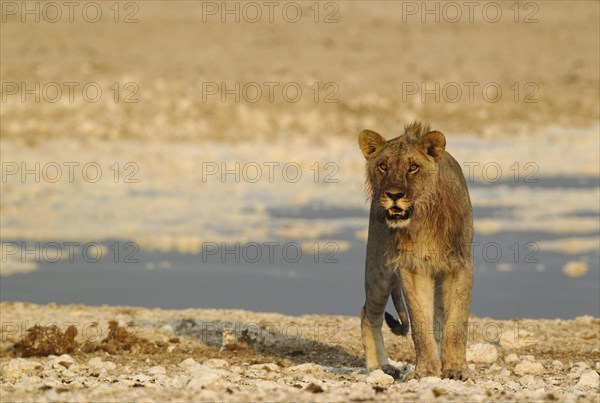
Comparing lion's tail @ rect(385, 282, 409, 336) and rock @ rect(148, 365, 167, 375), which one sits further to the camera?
lion's tail @ rect(385, 282, 409, 336)

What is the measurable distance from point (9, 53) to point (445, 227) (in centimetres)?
3415

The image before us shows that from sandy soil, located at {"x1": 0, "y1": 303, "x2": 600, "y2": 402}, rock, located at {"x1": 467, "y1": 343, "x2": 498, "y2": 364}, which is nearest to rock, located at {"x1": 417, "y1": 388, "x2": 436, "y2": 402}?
sandy soil, located at {"x1": 0, "y1": 303, "x2": 600, "y2": 402}

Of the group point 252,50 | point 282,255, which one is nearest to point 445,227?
point 282,255

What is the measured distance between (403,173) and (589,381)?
1882 mm

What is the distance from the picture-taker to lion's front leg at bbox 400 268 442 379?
917cm

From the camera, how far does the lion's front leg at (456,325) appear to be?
30.3 feet

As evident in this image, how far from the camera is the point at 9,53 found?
41562 mm

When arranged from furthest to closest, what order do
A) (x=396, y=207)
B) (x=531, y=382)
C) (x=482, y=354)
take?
1. (x=482, y=354)
2. (x=531, y=382)
3. (x=396, y=207)

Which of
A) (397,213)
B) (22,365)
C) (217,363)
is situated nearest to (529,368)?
(397,213)

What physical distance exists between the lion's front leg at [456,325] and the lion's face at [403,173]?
22.9 inches

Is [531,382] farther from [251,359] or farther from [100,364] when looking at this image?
[100,364]

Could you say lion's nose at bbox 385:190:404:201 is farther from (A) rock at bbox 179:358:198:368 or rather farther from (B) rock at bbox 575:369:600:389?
(A) rock at bbox 179:358:198:368

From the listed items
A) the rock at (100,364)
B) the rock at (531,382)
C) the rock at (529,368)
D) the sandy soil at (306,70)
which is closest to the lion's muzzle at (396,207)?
the rock at (531,382)

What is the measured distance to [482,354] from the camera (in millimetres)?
10977
